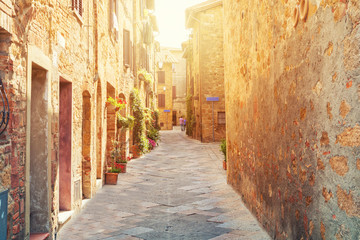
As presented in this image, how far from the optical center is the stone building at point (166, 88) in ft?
107

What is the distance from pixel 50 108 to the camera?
389 centimetres

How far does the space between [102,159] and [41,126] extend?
3214 mm

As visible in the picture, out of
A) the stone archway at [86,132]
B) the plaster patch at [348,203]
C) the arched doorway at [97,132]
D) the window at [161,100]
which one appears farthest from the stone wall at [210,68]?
the window at [161,100]

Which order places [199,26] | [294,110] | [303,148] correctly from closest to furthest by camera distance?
[303,148]
[294,110]
[199,26]

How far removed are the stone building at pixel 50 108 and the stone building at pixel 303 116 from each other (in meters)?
2.25

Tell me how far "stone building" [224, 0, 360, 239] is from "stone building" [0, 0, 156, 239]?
88.6 inches

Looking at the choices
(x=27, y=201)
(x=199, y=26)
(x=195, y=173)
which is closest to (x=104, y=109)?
(x=195, y=173)

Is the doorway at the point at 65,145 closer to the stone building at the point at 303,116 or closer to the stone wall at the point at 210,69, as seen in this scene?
the stone building at the point at 303,116

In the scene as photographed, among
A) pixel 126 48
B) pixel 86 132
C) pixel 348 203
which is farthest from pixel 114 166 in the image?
pixel 348 203

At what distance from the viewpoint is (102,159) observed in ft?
22.7

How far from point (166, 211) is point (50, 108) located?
2179 mm

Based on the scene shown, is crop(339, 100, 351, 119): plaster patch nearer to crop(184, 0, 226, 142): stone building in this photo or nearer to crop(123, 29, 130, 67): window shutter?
crop(123, 29, 130, 67): window shutter

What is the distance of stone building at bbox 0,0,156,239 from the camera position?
2859 millimetres

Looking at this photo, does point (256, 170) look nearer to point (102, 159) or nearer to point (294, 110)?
point (294, 110)
